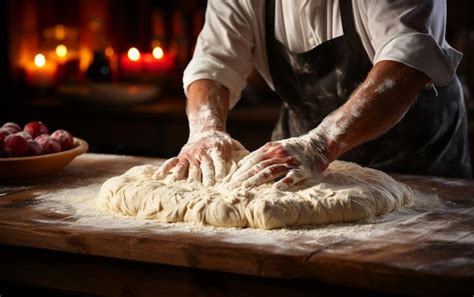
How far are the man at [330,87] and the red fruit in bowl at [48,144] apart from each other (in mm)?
412

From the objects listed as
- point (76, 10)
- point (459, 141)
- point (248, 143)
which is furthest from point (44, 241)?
point (76, 10)

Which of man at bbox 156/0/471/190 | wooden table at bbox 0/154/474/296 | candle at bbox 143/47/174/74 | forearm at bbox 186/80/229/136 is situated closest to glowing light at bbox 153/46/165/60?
candle at bbox 143/47/174/74

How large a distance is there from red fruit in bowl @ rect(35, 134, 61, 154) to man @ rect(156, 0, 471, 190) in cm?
41

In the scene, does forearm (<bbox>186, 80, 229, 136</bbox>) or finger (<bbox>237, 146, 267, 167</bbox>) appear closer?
finger (<bbox>237, 146, 267, 167</bbox>)

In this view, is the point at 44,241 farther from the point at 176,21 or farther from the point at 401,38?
the point at 176,21

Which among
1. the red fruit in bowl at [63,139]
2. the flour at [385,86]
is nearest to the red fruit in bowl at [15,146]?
the red fruit in bowl at [63,139]

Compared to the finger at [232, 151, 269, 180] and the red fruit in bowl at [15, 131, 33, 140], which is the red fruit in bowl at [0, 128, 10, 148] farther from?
the finger at [232, 151, 269, 180]

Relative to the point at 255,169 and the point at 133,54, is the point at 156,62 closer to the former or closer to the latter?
the point at 133,54

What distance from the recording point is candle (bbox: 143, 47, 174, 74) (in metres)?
4.77

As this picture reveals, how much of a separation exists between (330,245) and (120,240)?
0.44 meters

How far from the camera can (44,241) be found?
1704 millimetres

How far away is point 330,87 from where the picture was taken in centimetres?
255

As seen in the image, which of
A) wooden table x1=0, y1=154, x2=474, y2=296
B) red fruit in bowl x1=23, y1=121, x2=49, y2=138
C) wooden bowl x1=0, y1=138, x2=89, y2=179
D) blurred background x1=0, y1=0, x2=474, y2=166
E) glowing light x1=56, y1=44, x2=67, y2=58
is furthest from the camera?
glowing light x1=56, y1=44, x2=67, y2=58

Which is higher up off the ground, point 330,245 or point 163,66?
point 163,66
